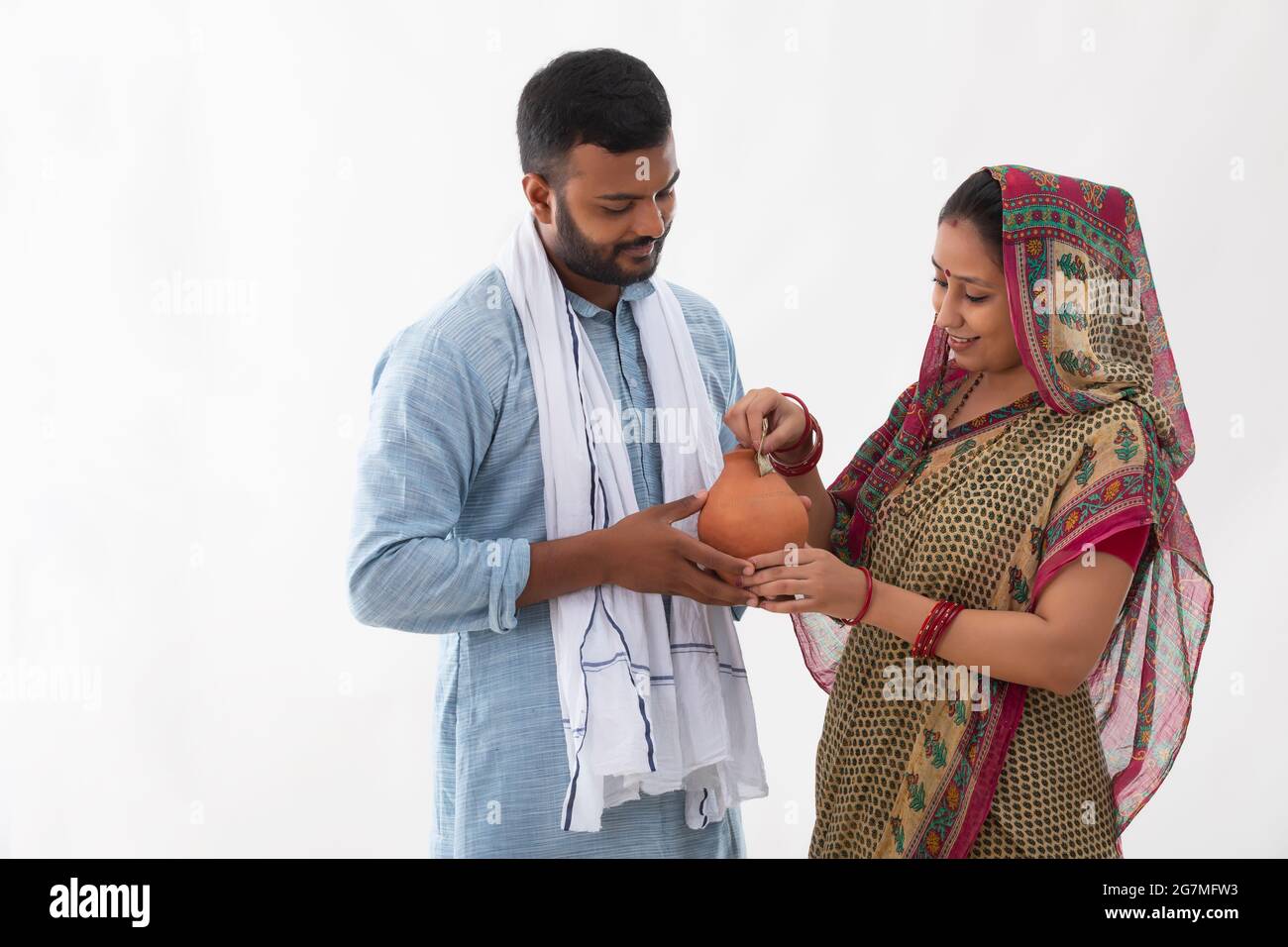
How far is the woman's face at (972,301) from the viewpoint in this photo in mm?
1893

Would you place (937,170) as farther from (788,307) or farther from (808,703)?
(808,703)

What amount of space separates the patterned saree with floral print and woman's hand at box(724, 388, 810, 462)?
0.62 ft

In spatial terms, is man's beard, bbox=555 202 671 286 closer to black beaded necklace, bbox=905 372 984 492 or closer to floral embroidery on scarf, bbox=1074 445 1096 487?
black beaded necklace, bbox=905 372 984 492

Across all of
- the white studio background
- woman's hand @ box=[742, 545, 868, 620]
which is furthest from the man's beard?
the white studio background

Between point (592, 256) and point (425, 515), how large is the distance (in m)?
0.47

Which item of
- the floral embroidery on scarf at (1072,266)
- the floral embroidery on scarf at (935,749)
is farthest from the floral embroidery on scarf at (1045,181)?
the floral embroidery on scarf at (935,749)

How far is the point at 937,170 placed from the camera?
367 centimetres

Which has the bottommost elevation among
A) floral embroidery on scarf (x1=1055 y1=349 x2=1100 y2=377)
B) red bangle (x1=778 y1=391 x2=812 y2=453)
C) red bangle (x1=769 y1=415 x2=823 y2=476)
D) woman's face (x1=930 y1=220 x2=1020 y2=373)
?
red bangle (x1=769 y1=415 x2=823 y2=476)

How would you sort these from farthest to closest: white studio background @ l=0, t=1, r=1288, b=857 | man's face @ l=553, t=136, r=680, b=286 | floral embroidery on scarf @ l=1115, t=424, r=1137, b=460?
white studio background @ l=0, t=1, r=1288, b=857, man's face @ l=553, t=136, r=680, b=286, floral embroidery on scarf @ l=1115, t=424, r=1137, b=460

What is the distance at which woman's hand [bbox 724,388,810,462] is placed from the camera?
198cm

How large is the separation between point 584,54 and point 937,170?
197cm

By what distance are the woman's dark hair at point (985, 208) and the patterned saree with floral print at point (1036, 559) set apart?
2cm

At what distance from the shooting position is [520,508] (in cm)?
196
